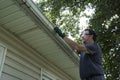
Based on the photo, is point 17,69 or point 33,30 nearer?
point 33,30

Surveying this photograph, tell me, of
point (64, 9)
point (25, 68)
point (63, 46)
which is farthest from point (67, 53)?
point (64, 9)

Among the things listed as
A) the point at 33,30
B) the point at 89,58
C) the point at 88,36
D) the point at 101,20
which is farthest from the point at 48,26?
the point at 101,20

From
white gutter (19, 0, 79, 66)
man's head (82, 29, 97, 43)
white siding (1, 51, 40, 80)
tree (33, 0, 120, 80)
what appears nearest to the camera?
white gutter (19, 0, 79, 66)

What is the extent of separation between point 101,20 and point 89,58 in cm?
924

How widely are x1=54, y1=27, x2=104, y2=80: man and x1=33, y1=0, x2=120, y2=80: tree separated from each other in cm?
786

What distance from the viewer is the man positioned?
372cm

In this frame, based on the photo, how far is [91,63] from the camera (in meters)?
3.79

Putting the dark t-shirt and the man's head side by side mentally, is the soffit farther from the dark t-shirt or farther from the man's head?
the dark t-shirt

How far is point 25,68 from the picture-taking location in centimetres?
A: 483

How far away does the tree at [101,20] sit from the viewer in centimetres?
1250

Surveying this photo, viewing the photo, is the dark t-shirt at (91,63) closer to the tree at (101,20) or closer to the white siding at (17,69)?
the white siding at (17,69)

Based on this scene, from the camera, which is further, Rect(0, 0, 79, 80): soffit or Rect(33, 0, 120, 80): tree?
Rect(33, 0, 120, 80): tree

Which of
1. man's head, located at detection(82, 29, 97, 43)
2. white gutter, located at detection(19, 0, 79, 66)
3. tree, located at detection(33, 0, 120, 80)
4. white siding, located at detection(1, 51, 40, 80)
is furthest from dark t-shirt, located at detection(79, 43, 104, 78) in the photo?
tree, located at detection(33, 0, 120, 80)

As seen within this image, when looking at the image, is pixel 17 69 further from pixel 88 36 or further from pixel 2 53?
pixel 88 36
